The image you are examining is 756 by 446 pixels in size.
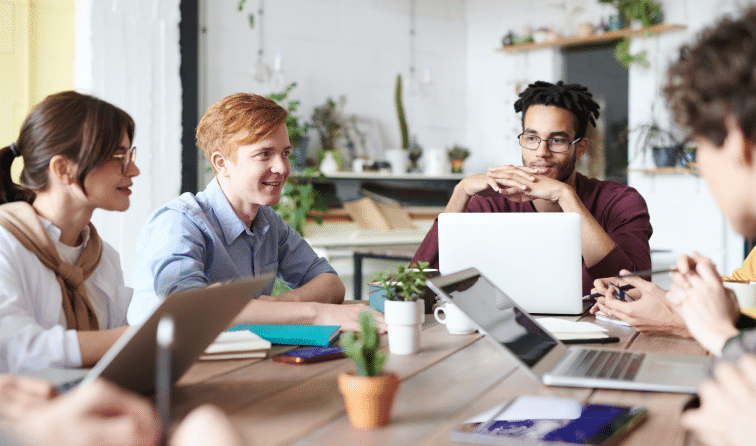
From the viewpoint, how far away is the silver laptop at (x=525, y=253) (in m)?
1.65

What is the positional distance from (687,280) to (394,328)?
54 cm

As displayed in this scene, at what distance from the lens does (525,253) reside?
167 cm

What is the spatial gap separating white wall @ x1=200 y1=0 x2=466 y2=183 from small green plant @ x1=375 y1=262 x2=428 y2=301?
310 centimetres

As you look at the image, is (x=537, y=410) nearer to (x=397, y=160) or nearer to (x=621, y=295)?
(x=621, y=295)

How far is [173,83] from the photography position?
3.81 meters

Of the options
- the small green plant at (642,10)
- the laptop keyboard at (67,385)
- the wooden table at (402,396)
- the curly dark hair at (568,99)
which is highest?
the small green plant at (642,10)

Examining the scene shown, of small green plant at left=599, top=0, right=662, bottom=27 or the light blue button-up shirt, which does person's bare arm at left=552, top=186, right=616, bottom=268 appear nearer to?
the light blue button-up shirt

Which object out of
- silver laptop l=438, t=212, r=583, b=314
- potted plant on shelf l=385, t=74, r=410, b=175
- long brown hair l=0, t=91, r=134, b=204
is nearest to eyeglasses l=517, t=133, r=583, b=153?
silver laptop l=438, t=212, r=583, b=314

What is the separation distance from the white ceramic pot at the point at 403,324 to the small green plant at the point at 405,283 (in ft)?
0.05

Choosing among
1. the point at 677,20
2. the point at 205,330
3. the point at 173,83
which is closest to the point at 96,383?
the point at 205,330

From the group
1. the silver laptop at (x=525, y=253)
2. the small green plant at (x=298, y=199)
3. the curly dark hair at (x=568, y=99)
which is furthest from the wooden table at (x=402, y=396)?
the small green plant at (x=298, y=199)

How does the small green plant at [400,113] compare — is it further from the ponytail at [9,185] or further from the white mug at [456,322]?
the ponytail at [9,185]

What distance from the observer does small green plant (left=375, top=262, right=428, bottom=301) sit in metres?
1.30

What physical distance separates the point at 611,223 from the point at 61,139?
5.70ft
